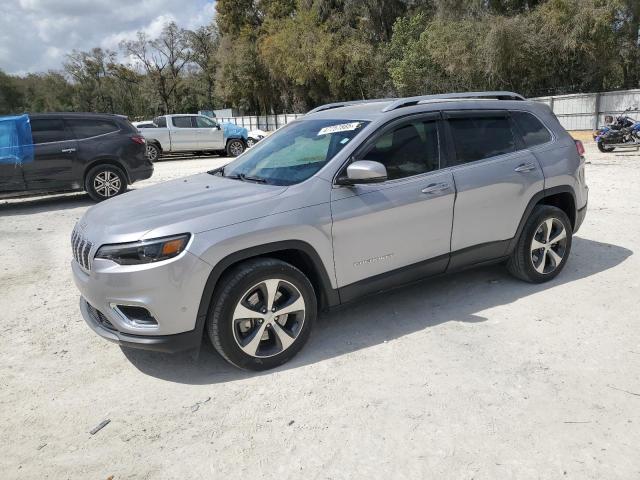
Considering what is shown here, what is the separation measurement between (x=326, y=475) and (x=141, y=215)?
1.96 m

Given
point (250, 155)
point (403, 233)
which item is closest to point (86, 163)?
point (250, 155)

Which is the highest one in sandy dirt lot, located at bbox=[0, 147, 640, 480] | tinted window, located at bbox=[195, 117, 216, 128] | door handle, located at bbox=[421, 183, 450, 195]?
tinted window, located at bbox=[195, 117, 216, 128]

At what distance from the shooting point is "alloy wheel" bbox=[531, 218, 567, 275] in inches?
183

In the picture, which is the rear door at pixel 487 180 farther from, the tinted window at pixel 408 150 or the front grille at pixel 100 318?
the front grille at pixel 100 318

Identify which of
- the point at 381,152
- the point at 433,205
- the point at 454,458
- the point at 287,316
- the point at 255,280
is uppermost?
the point at 381,152

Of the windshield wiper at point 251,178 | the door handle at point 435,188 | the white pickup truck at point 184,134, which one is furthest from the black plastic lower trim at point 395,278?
the white pickup truck at point 184,134

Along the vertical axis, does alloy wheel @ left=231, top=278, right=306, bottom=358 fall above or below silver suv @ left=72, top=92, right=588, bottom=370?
below

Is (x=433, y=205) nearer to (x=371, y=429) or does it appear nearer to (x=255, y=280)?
(x=255, y=280)

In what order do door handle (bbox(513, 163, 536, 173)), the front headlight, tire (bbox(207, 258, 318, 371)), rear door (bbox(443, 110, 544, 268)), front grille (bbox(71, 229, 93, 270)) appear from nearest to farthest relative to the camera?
1. the front headlight
2. tire (bbox(207, 258, 318, 371))
3. front grille (bbox(71, 229, 93, 270))
4. rear door (bbox(443, 110, 544, 268))
5. door handle (bbox(513, 163, 536, 173))

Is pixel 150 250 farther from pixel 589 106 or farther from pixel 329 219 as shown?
pixel 589 106

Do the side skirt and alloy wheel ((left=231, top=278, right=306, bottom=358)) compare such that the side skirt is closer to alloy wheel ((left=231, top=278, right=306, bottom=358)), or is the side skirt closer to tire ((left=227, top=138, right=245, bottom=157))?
alloy wheel ((left=231, top=278, right=306, bottom=358))

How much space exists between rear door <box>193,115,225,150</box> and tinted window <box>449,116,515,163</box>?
606 inches

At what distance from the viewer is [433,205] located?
3941 mm

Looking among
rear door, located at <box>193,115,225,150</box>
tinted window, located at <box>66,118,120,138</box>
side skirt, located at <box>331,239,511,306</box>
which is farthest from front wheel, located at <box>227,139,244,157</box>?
side skirt, located at <box>331,239,511,306</box>
